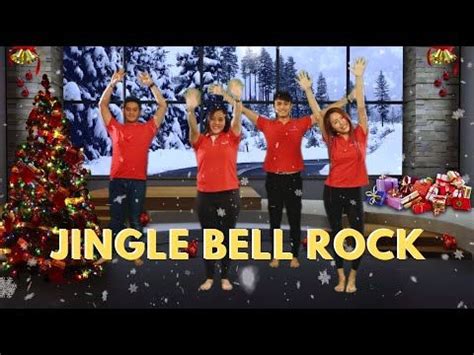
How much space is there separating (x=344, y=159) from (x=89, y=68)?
5460 millimetres

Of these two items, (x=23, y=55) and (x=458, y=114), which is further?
(x=458, y=114)

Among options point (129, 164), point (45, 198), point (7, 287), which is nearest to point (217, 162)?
point (129, 164)

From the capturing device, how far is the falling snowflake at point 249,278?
473 centimetres

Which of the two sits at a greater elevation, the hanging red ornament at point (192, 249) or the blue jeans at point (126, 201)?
the blue jeans at point (126, 201)

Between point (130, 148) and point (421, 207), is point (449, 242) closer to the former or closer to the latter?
point (421, 207)

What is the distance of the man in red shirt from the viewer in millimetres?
4582

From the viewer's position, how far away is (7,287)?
4.78 metres

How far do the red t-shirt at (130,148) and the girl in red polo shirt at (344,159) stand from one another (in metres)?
1.19

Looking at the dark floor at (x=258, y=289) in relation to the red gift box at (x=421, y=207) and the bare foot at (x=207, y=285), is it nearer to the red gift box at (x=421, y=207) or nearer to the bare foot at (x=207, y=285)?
the bare foot at (x=207, y=285)

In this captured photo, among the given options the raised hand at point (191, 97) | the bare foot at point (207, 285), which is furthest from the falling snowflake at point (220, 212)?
the raised hand at point (191, 97)

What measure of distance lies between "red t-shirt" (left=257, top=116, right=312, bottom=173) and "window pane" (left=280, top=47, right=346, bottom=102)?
4.12 m

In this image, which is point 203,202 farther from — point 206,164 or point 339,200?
point 339,200

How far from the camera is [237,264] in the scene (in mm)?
5164

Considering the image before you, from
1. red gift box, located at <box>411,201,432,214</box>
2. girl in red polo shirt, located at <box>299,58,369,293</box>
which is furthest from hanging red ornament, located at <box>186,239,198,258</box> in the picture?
red gift box, located at <box>411,201,432,214</box>
